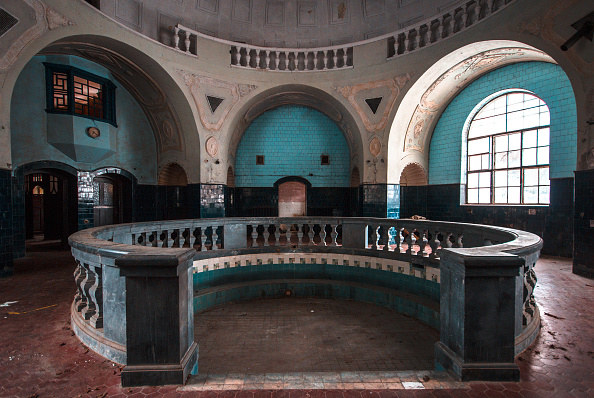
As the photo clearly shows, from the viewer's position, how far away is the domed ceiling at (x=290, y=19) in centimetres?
992

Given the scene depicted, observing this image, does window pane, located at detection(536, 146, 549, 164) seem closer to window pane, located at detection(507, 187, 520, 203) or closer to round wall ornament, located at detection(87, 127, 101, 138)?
window pane, located at detection(507, 187, 520, 203)

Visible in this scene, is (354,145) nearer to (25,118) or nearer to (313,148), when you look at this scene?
(313,148)

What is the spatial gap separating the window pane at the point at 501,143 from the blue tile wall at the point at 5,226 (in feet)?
47.6

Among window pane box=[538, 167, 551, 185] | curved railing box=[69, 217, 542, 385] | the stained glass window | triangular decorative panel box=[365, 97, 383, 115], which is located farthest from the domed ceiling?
curved railing box=[69, 217, 542, 385]

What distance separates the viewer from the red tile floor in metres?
2.30

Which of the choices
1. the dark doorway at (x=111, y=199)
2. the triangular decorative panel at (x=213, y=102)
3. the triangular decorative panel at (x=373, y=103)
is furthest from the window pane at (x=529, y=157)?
the dark doorway at (x=111, y=199)

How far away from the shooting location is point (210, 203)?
37.1ft

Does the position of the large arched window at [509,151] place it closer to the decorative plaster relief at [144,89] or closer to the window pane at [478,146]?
the window pane at [478,146]

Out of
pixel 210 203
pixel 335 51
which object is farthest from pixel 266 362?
pixel 335 51

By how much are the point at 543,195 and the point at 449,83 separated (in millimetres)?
4971

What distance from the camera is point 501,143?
34.4 ft

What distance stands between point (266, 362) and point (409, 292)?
13.2 feet

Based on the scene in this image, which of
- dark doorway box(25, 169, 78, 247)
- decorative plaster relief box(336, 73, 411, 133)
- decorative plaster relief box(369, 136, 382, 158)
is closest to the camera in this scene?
dark doorway box(25, 169, 78, 247)

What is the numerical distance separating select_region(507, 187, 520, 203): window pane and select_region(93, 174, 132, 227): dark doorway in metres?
14.6
